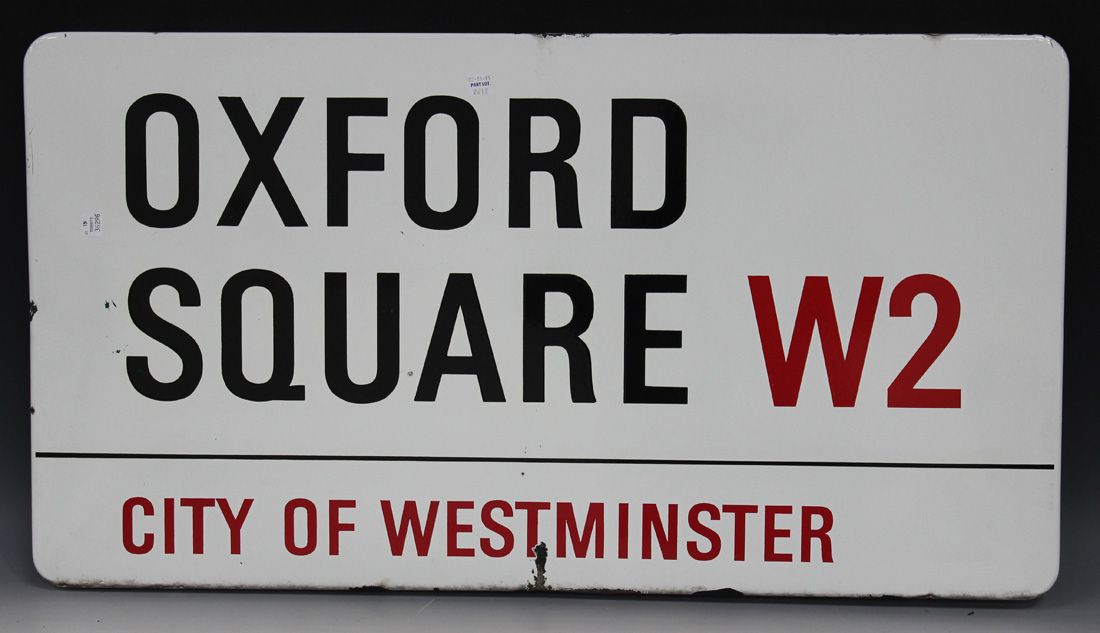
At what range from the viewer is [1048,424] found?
1180 mm

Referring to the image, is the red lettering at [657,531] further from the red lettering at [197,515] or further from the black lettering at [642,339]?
the red lettering at [197,515]

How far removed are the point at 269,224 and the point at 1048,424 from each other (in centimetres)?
106

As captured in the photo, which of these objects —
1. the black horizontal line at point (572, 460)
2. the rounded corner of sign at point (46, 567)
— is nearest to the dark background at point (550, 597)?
the rounded corner of sign at point (46, 567)

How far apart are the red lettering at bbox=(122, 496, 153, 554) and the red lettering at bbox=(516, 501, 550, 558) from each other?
497 mm

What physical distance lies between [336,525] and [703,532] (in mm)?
488

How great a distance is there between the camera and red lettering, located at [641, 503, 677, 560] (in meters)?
1.19

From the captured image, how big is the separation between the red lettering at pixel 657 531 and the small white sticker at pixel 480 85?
0.58 m

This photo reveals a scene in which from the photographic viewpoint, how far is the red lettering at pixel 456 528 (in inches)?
47.3

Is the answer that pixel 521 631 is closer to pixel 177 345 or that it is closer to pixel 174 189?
pixel 177 345

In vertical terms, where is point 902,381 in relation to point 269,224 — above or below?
below

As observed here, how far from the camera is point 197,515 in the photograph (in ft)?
3.96
